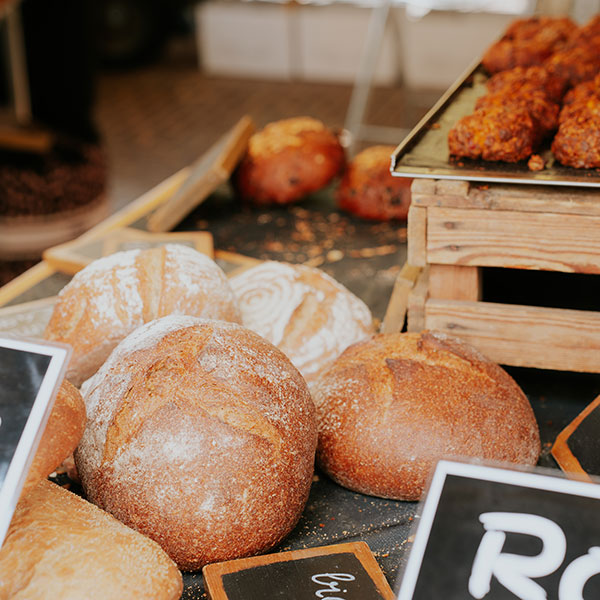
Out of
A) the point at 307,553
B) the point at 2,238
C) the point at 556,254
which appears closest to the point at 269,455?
the point at 307,553

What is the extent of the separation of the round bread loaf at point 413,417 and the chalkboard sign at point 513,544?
1.74ft

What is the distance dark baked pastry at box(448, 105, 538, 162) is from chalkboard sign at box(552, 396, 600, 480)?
605 mm

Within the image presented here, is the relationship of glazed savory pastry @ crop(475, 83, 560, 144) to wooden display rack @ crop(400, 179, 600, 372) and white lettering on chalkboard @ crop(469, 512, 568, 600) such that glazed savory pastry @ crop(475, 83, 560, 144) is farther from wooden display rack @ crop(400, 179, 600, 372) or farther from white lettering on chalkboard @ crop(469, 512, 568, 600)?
white lettering on chalkboard @ crop(469, 512, 568, 600)

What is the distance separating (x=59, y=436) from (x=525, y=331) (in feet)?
3.69

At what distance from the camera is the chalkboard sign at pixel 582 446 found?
161 centimetres

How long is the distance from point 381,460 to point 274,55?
7.83 m

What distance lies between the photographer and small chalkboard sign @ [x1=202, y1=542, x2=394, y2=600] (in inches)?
49.7

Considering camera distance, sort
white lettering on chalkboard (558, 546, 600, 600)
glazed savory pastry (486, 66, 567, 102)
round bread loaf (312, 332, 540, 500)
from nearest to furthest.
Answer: white lettering on chalkboard (558, 546, 600, 600)
round bread loaf (312, 332, 540, 500)
glazed savory pastry (486, 66, 567, 102)

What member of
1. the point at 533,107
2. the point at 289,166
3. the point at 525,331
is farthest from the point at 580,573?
the point at 289,166

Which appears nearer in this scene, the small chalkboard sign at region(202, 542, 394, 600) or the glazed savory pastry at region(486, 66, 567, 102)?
the small chalkboard sign at region(202, 542, 394, 600)

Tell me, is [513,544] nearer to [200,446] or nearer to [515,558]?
[515,558]

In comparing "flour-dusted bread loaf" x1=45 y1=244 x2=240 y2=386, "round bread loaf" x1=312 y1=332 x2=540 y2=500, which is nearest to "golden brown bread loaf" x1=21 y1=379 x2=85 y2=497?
"flour-dusted bread loaf" x1=45 y1=244 x2=240 y2=386

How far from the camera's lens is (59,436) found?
1.28 metres

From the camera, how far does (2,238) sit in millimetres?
4113
